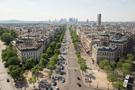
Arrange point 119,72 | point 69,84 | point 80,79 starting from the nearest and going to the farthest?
point 69,84 < point 80,79 < point 119,72

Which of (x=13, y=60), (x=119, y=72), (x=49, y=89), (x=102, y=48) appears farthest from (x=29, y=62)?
(x=119, y=72)

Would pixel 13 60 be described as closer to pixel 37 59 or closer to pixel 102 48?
pixel 37 59

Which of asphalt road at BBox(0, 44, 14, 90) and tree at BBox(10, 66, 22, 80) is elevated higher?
tree at BBox(10, 66, 22, 80)

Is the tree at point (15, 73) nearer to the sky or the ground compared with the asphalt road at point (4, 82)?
nearer to the sky

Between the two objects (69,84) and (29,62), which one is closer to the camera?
(69,84)

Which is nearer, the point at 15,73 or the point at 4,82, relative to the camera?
the point at 15,73

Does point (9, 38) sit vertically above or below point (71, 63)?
above

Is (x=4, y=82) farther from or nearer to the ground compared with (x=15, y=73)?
nearer to the ground

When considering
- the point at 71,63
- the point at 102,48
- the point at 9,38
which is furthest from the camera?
the point at 9,38

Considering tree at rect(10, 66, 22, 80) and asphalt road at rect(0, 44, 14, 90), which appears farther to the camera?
tree at rect(10, 66, 22, 80)

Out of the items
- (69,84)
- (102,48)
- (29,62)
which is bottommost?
(69,84)

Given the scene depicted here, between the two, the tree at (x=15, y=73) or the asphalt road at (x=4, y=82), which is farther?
the tree at (x=15, y=73)
